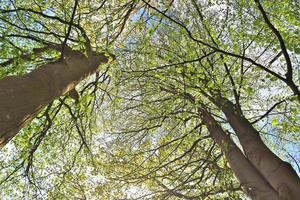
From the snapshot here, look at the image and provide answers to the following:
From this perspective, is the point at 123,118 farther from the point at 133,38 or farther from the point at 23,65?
the point at 23,65

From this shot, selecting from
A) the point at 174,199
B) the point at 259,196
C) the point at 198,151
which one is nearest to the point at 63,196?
the point at 174,199

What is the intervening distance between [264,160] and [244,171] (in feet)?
1.46

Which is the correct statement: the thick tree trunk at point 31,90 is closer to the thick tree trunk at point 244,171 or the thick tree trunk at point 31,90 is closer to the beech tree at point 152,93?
the beech tree at point 152,93

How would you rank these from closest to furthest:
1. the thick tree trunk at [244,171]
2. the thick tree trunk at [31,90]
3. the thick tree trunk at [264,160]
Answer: the thick tree trunk at [31,90] < the thick tree trunk at [264,160] < the thick tree trunk at [244,171]

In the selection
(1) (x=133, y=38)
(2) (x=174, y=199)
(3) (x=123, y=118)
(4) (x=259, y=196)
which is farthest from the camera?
(3) (x=123, y=118)

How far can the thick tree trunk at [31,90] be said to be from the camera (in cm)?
360

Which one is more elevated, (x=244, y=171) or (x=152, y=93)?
(x=152, y=93)

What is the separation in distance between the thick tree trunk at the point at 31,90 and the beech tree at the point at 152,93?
0.02 metres

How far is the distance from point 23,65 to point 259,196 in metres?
→ 4.13

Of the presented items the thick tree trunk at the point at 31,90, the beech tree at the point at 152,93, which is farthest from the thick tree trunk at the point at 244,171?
the thick tree trunk at the point at 31,90

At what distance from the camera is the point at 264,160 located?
5172mm

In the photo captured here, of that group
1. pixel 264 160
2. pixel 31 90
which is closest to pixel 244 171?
pixel 264 160

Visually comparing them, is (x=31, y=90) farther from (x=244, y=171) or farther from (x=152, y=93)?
(x=152, y=93)

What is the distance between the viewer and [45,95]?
14.4 feet
